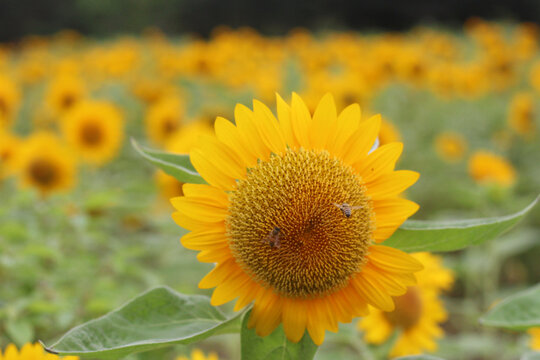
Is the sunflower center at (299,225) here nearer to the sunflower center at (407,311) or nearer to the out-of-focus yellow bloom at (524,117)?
the sunflower center at (407,311)

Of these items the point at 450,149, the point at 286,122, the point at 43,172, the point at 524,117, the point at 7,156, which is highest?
the point at 286,122

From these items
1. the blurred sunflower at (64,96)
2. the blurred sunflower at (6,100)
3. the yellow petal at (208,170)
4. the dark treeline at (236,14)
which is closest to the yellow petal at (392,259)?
the yellow petal at (208,170)

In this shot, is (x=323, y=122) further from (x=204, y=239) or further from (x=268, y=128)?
(x=204, y=239)

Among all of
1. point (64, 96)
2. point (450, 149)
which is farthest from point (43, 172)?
point (450, 149)

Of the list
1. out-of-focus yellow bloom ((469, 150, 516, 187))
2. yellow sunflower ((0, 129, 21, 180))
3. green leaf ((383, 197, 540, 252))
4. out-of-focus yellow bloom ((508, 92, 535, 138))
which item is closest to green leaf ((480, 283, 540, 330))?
green leaf ((383, 197, 540, 252))

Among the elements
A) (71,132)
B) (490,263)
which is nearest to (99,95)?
(71,132)

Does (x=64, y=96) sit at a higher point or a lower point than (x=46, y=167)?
higher
